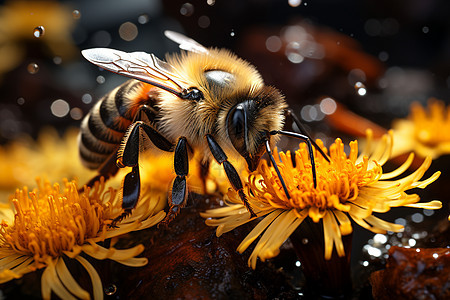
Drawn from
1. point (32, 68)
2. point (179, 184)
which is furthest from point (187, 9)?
point (179, 184)

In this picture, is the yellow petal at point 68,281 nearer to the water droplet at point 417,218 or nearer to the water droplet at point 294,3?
the water droplet at point 417,218

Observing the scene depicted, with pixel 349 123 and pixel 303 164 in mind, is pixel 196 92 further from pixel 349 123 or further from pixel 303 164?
pixel 349 123

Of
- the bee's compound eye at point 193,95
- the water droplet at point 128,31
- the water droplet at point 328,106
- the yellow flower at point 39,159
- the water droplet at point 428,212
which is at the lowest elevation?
the yellow flower at point 39,159

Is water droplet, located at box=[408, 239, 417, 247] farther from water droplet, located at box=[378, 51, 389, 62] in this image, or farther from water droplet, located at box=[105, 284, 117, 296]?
water droplet, located at box=[378, 51, 389, 62]

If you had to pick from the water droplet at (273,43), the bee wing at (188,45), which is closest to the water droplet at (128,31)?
the water droplet at (273,43)

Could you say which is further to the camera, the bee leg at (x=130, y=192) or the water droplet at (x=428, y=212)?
the water droplet at (x=428, y=212)

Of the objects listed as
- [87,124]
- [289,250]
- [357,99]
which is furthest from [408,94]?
[87,124]

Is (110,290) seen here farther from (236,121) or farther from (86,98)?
(86,98)
